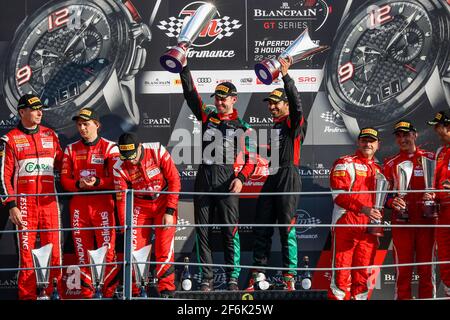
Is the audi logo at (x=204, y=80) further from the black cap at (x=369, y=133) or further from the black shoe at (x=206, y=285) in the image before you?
the black shoe at (x=206, y=285)

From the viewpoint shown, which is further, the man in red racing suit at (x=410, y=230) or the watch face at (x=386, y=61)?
the watch face at (x=386, y=61)

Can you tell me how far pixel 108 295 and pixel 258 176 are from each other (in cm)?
197

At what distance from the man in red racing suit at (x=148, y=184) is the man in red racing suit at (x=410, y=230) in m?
2.14

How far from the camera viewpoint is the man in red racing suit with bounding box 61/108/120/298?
9078 mm

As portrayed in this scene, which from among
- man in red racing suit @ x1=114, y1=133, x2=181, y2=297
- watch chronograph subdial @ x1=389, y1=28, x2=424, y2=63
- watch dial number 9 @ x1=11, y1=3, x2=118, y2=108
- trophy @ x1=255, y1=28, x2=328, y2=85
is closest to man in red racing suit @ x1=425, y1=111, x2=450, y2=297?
watch chronograph subdial @ x1=389, y1=28, x2=424, y2=63

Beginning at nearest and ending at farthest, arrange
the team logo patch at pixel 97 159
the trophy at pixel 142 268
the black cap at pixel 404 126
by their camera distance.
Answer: the trophy at pixel 142 268 → the team logo patch at pixel 97 159 → the black cap at pixel 404 126

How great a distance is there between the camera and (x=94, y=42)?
980 cm

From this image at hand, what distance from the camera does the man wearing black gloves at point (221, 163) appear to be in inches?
356

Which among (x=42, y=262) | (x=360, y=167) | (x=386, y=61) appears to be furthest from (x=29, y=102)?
(x=386, y=61)

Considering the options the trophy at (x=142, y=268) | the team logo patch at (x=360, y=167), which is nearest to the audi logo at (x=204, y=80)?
the team logo patch at (x=360, y=167)

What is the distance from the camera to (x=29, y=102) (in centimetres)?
919

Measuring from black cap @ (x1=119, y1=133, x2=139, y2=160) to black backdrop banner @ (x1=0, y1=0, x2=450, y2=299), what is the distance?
2.62ft
